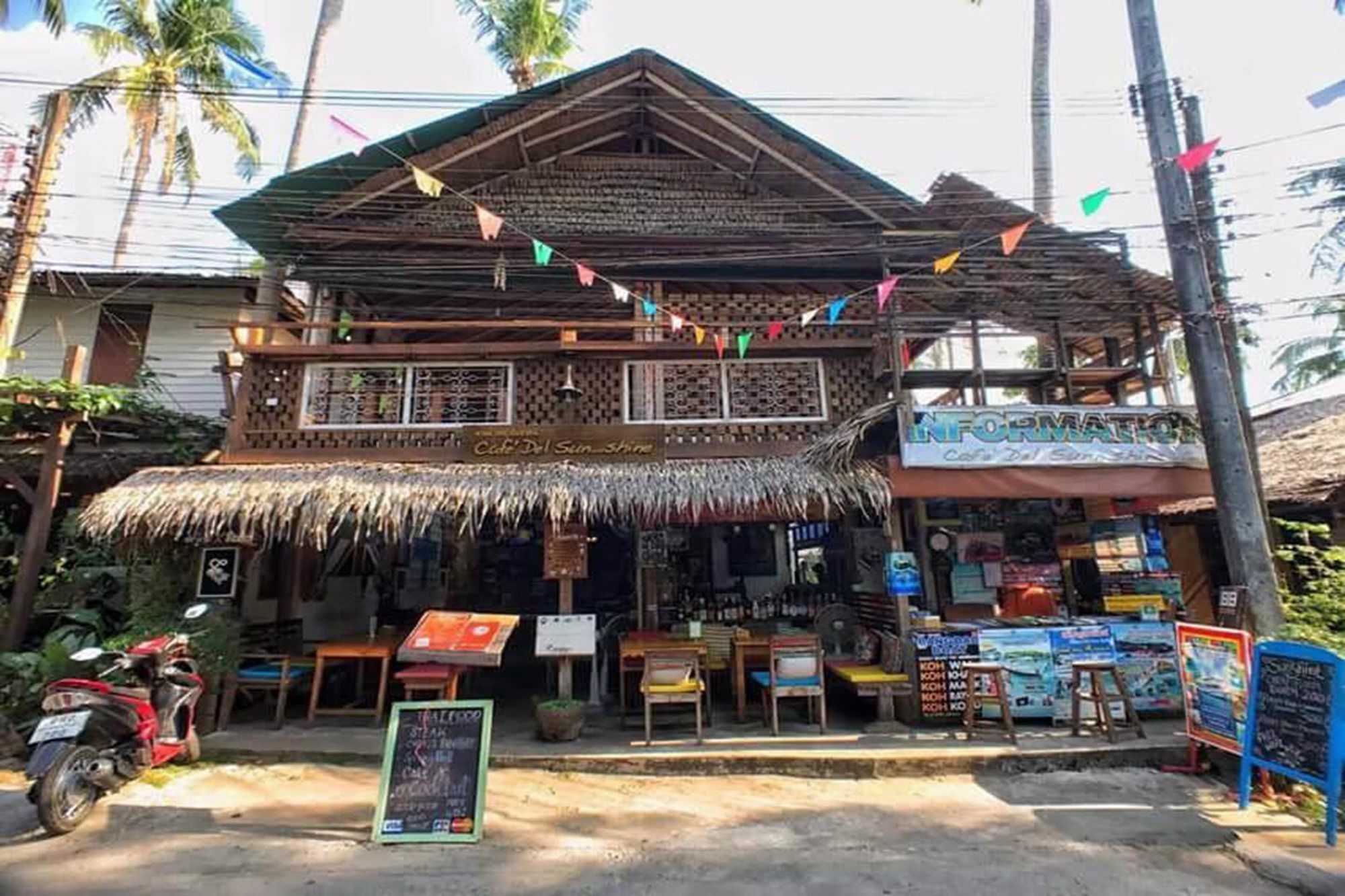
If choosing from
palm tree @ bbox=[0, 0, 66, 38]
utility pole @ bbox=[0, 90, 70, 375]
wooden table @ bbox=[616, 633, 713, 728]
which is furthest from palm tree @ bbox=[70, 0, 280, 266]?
wooden table @ bbox=[616, 633, 713, 728]

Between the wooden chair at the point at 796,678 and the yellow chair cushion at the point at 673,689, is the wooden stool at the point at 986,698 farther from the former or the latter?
the yellow chair cushion at the point at 673,689

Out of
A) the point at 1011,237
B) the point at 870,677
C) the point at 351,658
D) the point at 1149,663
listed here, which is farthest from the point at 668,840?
the point at 1011,237

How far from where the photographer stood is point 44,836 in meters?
4.34

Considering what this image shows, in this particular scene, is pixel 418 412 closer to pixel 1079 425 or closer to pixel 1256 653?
pixel 1079 425

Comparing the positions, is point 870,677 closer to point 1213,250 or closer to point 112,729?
point 1213,250

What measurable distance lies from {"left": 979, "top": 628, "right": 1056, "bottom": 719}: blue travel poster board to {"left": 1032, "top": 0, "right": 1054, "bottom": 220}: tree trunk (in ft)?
27.4

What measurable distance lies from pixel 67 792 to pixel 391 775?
2176 mm

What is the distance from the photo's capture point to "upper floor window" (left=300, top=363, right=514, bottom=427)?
8000mm

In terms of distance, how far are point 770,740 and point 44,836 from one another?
5.40 m

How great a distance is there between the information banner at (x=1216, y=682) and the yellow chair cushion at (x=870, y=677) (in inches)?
91.5

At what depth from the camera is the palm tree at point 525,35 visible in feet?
48.8

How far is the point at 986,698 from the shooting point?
6.77 m

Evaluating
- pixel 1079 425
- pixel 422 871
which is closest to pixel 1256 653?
pixel 1079 425

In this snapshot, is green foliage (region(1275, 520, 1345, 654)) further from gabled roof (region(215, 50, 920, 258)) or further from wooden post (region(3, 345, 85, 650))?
wooden post (region(3, 345, 85, 650))
